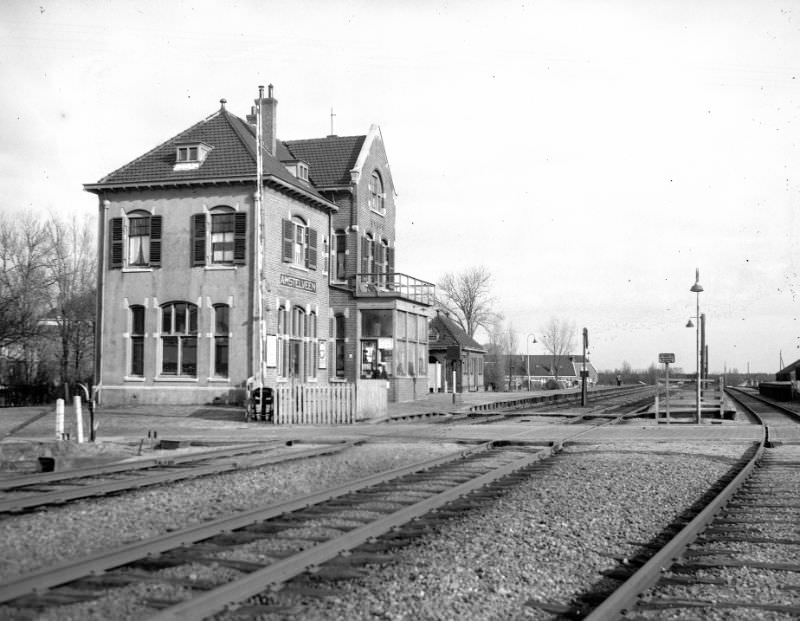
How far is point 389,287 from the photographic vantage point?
3838 centimetres

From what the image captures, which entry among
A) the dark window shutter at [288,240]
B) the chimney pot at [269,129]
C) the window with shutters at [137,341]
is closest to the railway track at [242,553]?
the dark window shutter at [288,240]

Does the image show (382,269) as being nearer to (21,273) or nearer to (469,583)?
(21,273)

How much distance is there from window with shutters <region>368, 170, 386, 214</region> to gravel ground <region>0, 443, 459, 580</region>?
81.7 ft

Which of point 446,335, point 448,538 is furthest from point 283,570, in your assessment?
point 446,335

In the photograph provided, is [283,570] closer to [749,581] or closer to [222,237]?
[749,581]

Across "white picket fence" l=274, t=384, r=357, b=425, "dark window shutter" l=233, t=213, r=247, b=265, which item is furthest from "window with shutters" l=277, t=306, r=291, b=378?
"white picket fence" l=274, t=384, r=357, b=425

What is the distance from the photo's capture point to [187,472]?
11508 mm

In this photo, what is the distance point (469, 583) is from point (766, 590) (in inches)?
77.3

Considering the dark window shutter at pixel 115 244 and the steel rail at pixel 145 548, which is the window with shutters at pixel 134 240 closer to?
the dark window shutter at pixel 115 244

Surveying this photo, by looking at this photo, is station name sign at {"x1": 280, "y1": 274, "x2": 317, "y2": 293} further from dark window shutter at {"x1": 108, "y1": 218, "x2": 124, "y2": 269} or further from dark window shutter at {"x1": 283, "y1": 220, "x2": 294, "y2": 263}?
dark window shutter at {"x1": 108, "y1": 218, "x2": 124, "y2": 269}

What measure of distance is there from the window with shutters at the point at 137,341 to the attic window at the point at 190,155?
5.06 metres

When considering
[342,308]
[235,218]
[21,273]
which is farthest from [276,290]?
[21,273]

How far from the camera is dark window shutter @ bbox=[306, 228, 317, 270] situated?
105ft

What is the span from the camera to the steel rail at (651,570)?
16.3 ft
